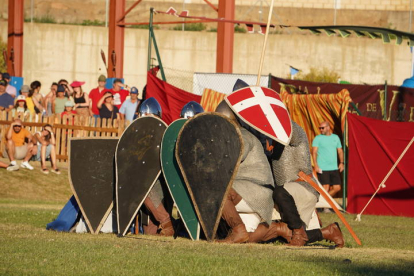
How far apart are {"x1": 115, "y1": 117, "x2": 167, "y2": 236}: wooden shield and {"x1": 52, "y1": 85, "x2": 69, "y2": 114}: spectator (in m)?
11.9

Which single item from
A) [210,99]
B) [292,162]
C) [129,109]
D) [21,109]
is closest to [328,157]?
[210,99]

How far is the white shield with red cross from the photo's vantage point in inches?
329

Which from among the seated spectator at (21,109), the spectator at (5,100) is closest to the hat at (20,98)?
the seated spectator at (21,109)

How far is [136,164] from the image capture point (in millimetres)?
9117

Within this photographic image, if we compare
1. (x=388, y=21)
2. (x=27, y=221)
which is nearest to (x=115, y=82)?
(x=27, y=221)

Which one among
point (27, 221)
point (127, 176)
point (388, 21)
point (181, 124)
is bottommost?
point (27, 221)

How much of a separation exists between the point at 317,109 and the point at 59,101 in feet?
22.0

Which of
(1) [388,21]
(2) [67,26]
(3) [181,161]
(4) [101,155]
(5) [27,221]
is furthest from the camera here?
(1) [388,21]

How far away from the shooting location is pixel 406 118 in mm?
17828

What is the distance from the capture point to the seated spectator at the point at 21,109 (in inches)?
789

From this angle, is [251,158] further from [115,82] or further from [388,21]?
[388,21]

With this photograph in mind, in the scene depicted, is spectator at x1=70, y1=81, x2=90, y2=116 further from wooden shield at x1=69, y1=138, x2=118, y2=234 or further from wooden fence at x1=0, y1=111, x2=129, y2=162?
wooden shield at x1=69, y1=138, x2=118, y2=234

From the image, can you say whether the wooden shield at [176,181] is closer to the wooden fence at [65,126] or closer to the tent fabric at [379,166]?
the tent fabric at [379,166]

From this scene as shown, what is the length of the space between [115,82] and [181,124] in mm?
11848
